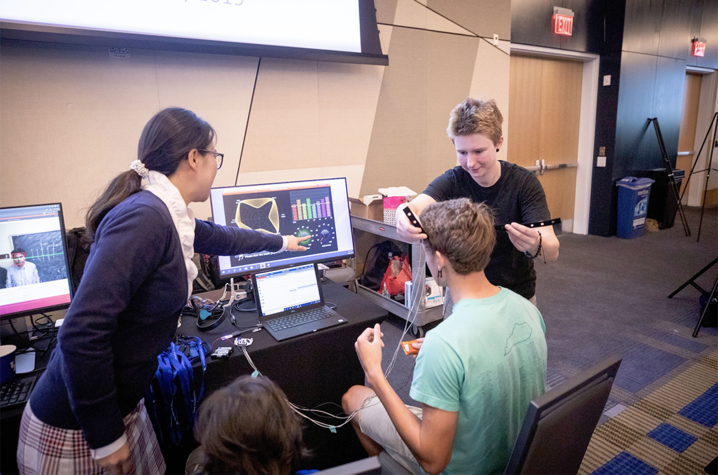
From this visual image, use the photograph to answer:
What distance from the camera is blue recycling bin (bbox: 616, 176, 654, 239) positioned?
199 inches

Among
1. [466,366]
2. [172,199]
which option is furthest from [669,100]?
[172,199]

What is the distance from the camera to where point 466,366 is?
920 mm

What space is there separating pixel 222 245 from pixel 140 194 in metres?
0.52

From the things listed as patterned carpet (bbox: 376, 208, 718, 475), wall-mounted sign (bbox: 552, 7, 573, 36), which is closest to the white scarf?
→ patterned carpet (bbox: 376, 208, 718, 475)

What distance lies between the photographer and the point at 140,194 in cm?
97

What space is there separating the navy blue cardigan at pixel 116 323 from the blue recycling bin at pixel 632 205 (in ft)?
18.2

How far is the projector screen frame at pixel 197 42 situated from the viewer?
1.88 m

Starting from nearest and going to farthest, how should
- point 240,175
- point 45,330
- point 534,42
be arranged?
point 45,330 < point 240,175 < point 534,42

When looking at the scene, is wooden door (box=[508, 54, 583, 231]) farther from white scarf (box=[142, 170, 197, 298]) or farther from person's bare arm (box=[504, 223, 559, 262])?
white scarf (box=[142, 170, 197, 298])

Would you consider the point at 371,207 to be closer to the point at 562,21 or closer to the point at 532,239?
the point at 532,239

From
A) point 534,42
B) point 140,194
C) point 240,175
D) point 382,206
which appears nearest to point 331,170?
point 382,206

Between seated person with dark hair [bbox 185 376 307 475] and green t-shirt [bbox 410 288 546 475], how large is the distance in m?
0.32

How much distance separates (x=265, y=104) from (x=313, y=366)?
6.00 ft

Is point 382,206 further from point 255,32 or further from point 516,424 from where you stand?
point 516,424
